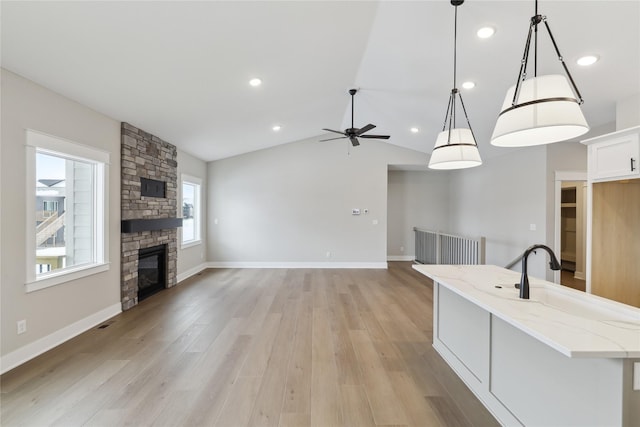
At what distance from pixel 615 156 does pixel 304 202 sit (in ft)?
18.4

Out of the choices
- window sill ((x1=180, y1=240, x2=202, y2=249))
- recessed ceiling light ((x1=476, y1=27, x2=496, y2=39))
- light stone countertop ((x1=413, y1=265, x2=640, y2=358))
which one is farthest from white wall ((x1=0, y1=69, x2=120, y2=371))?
recessed ceiling light ((x1=476, y1=27, x2=496, y2=39))

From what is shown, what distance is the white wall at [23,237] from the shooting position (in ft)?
8.36

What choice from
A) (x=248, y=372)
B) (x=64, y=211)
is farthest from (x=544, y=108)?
(x=64, y=211)

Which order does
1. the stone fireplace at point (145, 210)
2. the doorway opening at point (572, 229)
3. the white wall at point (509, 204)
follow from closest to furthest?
the stone fireplace at point (145, 210)
the doorway opening at point (572, 229)
the white wall at point (509, 204)

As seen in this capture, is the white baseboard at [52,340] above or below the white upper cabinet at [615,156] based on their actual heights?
below

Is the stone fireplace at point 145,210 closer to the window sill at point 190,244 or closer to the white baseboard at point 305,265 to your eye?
the window sill at point 190,244

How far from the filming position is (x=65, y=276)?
319 centimetres

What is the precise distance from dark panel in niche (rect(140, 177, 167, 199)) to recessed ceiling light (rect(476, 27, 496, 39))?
16.3 feet

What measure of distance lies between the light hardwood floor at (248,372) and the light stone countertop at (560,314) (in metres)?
0.90

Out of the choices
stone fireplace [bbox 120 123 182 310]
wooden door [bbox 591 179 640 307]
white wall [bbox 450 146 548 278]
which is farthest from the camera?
white wall [bbox 450 146 548 278]

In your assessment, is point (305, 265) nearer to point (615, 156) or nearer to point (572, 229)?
point (615, 156)

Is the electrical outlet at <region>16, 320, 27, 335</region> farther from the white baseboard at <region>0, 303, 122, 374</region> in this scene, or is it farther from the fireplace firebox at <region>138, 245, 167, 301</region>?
the fireplace firebox at <region>138, 245, 167, 301</region>

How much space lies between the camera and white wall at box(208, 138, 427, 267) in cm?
729

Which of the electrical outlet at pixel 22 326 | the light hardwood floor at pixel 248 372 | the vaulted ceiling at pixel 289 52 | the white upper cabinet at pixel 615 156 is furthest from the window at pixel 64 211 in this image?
the white upper cabinet at pixel 615 156
